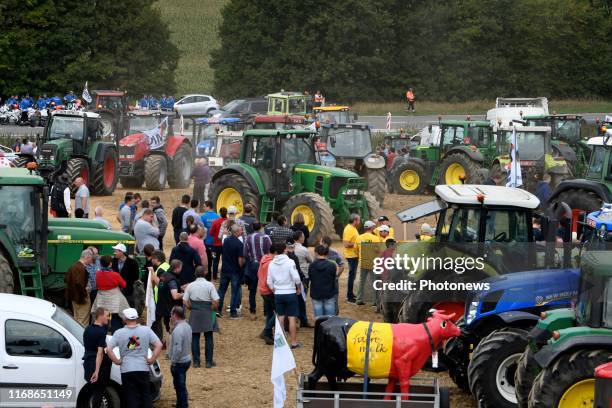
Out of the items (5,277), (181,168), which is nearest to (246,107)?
(181,168)

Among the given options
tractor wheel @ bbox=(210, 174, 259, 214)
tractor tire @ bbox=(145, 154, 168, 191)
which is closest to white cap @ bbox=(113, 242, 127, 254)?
tractor wheel @ bbox=(210, 174, 259, 214)

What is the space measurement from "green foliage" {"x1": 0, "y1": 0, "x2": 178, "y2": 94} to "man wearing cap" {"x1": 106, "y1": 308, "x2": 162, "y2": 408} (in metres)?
44.7

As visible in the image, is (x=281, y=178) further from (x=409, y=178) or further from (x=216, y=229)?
(x=409, y=178)

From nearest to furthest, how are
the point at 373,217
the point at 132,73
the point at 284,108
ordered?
the point at 373,217 → the point at 284,108 → the point at 132,73

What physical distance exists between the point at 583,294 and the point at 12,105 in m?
44.0

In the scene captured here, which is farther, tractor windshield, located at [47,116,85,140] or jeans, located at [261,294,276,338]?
tractor windshield, located at [47,116,85,140]

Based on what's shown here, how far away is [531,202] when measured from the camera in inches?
593

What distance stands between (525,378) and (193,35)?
73109 millimetres

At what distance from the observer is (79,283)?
1550cm

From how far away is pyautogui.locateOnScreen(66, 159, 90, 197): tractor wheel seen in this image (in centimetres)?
2799

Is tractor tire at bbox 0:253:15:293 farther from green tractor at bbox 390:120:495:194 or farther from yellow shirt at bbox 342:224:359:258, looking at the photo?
green tractor at bbox 390:120:495:194

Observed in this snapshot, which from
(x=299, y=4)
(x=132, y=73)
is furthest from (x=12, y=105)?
(x=299, y=4)

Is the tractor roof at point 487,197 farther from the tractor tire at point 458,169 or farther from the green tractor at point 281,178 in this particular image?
the tractor tire at point 458,169

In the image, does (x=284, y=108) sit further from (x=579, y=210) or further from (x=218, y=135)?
(x=579, y=210)
